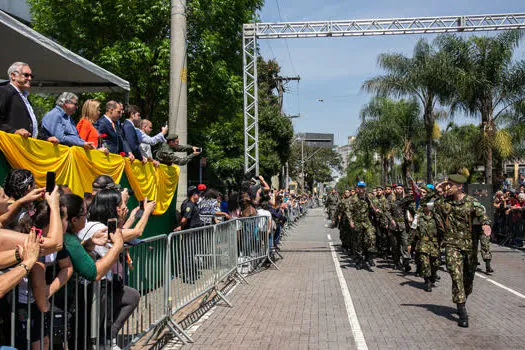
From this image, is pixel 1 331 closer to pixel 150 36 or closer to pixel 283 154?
pixel 150 36

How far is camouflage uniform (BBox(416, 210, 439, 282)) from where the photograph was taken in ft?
29.9

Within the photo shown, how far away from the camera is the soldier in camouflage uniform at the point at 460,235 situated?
679 centimetres

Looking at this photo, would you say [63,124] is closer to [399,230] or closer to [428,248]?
[428,248]

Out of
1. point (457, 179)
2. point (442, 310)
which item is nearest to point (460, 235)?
point (457, 179)

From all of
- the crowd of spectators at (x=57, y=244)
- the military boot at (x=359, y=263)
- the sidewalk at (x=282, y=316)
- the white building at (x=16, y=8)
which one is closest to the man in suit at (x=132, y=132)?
the crowd of spectators at (x=57, y=244)

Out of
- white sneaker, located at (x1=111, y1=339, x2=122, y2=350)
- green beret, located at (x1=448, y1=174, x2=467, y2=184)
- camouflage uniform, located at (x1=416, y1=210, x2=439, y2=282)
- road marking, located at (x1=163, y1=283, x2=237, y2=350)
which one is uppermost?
green beret, located at (x1=448, y1=174, x2=467, y2=184)

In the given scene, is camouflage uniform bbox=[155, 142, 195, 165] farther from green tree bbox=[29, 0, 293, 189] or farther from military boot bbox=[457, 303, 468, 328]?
green tree bbox=[29, 0, 293, 189]

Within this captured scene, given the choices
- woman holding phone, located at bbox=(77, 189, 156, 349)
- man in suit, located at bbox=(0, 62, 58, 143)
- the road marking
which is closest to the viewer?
woman holding phone, located at bbox=(77, 189, 156, 349)

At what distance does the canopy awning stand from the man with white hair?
53.1 inches

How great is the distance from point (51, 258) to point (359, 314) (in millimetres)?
4656

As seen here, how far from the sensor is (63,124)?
6410 millimetres

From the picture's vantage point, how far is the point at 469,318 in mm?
6891

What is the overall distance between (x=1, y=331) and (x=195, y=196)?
22.3 feet

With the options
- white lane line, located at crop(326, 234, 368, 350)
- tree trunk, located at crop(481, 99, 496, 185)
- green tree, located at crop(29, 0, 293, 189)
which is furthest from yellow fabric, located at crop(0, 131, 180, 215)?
tree trunk, located at crop(481, 99, 496, 185)
